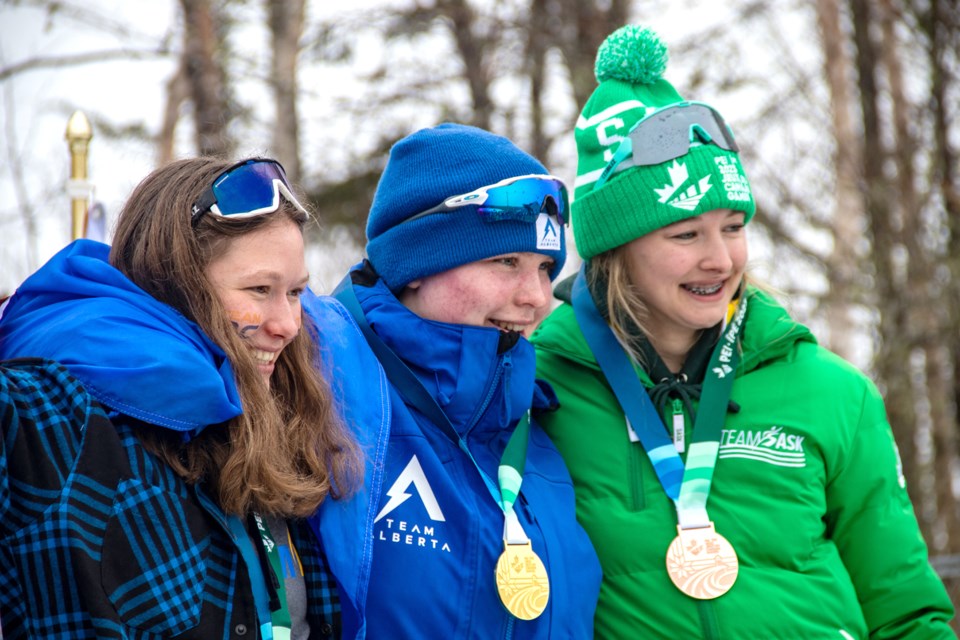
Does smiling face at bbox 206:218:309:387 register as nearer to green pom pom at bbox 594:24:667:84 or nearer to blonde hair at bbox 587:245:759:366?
blonde hair at bbox 587:245:759:366

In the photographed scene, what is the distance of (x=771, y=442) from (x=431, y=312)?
108 centimetres

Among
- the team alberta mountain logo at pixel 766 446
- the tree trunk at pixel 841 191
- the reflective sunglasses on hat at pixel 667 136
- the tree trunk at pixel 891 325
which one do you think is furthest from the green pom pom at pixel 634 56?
the tree trunk at pixel 841 191

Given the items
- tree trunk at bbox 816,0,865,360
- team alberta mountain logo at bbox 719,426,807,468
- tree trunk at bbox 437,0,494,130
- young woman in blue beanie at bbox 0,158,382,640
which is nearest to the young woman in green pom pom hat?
team alberta mountain logo at bbox 719,426,807,468

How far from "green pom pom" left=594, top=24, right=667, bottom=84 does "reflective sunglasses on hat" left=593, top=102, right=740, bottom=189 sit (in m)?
0.22

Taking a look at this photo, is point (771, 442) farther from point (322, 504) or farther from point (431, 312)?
point (322, 504)

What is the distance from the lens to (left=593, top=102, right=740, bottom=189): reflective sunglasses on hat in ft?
11.0

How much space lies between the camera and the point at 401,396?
2988 mm

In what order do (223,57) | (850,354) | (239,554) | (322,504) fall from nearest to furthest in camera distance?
(239,554) → (322,504) → (223,57) → (850,354)

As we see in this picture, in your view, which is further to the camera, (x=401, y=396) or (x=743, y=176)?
(x=743, y=176)

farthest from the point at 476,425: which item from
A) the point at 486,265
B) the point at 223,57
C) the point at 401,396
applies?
the point at 223,57

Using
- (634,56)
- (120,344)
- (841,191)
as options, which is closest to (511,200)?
(634,56)

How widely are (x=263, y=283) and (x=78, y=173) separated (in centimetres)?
153

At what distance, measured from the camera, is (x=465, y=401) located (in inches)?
117

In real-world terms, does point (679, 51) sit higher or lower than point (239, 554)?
higher
